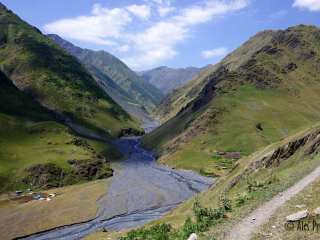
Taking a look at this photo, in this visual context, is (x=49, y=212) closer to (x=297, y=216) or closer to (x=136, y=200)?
(x=136, y=200)

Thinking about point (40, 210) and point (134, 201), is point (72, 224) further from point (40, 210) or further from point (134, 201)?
point (134, 201)

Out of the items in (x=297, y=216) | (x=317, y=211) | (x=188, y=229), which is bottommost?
(x=188, y=229)

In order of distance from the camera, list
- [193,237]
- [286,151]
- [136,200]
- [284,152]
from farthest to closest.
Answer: [136,200] < [284,152] < [286,151] < [193,237]

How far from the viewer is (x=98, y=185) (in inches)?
7215

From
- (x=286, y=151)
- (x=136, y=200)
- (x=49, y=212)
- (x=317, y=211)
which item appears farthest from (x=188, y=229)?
(x=136, y=200)

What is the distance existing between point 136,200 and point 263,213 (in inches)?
Result: 4795

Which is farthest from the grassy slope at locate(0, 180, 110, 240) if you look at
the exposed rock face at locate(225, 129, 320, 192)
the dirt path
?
the dirt path

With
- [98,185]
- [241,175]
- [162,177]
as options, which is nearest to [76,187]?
[98,185]

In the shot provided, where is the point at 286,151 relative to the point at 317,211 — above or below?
below

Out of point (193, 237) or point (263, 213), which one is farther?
point (263, 213)

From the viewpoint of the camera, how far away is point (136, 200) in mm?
152500

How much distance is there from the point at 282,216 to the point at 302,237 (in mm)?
4649

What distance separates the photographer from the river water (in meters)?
117

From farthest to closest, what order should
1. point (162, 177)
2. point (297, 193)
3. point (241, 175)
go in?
point (162, 177)
point (241, 175)
point (297, 193)
